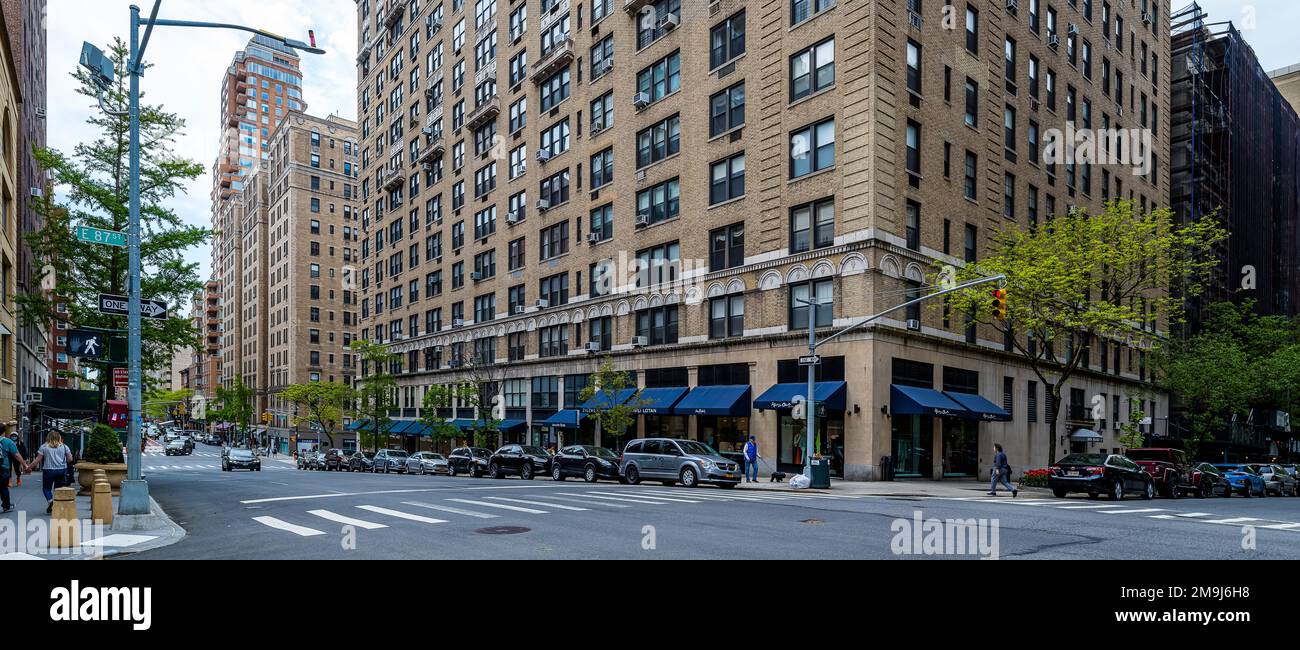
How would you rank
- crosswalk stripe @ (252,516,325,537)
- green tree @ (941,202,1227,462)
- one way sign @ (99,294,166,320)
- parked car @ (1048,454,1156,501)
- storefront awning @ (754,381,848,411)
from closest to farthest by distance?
crosswalk stripe @ (252,516,325,537) → one way sign @ (99,294,166,320) → parked car @ (1048,454,1156,501) → green tree @ (941,202,1227,462) → storefront awning @ (754,381,848,411)

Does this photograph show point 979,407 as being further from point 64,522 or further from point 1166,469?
point 64,522

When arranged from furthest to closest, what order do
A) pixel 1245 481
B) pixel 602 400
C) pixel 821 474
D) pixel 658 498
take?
pixel 602 400, pixel 1245 481, pixel 821 474, pixel 658 498

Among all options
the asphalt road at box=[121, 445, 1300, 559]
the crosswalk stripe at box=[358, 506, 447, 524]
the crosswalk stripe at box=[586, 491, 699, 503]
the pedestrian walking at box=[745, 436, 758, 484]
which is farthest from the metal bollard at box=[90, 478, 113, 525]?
the pedestrian walking at box=[745, 436, 758, 484]

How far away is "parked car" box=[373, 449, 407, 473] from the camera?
49.8 metres

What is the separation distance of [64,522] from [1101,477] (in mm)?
24804

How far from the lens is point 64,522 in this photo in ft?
41.5

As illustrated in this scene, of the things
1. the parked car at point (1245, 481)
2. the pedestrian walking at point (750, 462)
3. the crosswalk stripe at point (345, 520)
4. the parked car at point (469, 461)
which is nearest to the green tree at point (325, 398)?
the parked car at point (469, 461)

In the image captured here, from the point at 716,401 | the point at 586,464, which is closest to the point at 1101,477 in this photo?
the point at 716,401

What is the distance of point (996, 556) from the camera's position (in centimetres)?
1077

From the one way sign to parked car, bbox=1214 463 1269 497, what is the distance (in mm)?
36285

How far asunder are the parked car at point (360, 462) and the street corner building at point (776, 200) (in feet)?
24.2

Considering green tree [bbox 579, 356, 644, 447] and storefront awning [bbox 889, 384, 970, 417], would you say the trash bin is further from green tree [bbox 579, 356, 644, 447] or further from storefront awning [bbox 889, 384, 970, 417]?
green tree [bbox 579, 356, 644, 447]

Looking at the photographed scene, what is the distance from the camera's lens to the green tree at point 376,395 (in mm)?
62250
